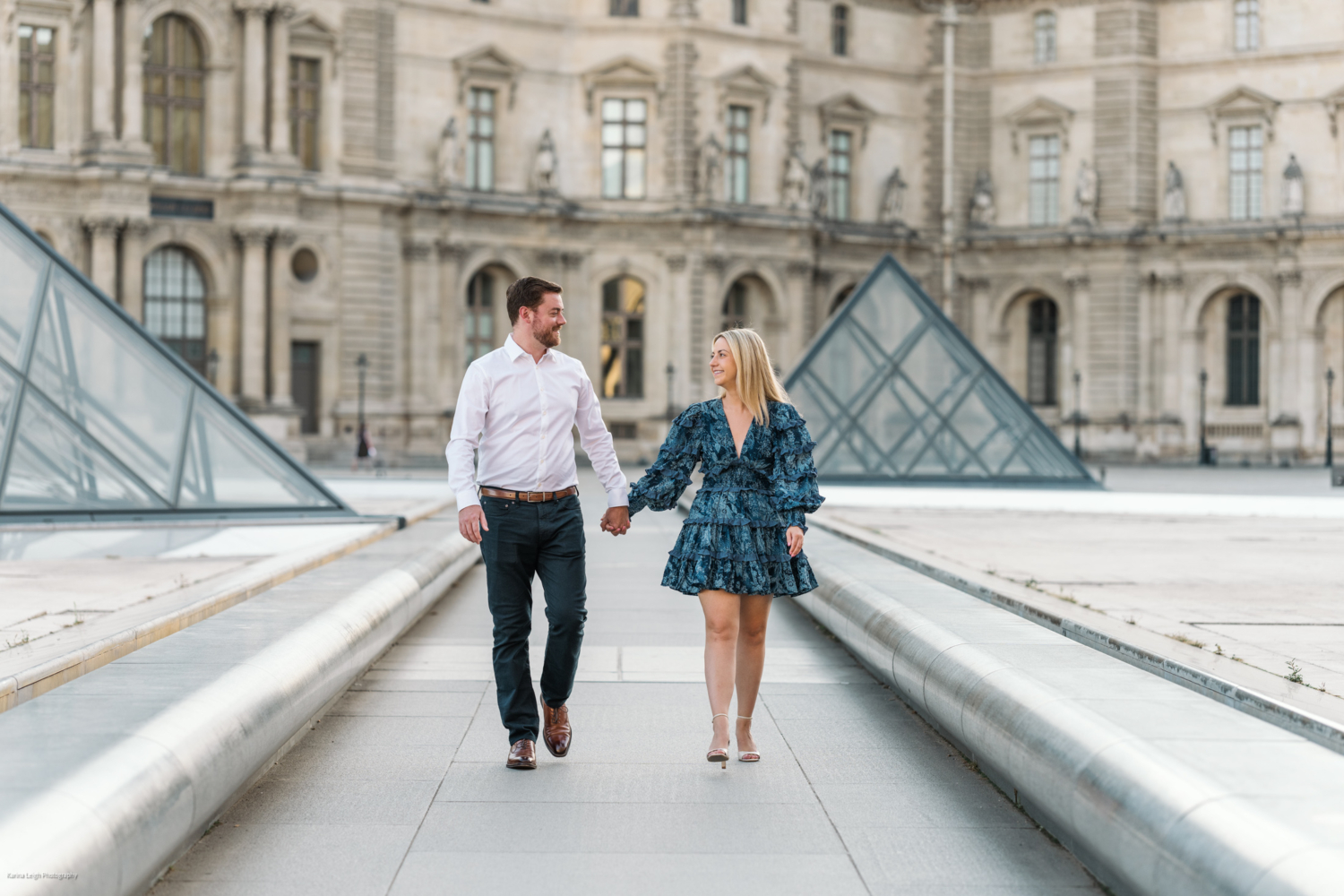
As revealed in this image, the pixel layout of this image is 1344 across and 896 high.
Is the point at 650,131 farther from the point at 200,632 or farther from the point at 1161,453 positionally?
the point at 200,632

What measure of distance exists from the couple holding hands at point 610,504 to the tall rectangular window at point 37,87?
127ft

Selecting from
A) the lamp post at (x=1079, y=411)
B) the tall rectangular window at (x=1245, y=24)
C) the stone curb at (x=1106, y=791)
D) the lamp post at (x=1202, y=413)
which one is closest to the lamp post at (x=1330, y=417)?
the lamp post at (x=1202, y=413)

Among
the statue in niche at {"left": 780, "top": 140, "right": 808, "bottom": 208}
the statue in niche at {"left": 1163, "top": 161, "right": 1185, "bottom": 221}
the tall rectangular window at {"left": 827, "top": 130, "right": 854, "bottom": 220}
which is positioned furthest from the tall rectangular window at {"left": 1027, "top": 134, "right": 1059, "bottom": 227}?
the statue in niche at {"left": 780, "top": 140, "right": 808, "bottom": 208}

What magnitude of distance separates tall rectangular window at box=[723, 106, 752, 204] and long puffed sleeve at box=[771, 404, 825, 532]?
4327 cm

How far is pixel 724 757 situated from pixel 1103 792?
7.28 feet

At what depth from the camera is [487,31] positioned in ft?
154

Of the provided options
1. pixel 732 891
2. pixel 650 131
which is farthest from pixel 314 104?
pixel 732 891

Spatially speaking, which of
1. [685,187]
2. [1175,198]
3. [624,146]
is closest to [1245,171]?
[1175,198]

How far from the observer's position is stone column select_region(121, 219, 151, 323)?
41031mm

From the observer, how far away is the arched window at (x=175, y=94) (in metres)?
42.0

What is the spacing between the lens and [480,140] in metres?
47.3

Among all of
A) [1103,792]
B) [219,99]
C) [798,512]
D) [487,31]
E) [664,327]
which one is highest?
[487,31]

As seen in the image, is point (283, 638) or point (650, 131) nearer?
point (283, 638)

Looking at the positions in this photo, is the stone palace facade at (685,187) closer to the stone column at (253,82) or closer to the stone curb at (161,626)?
the stone column at (253,82)
